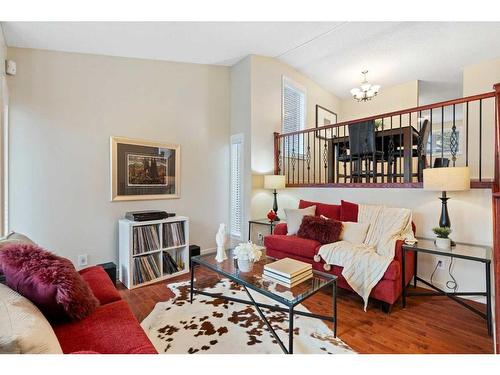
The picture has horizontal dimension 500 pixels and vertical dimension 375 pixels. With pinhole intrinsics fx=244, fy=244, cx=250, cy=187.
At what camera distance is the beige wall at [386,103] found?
16.6ft

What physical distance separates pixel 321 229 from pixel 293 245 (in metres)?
0.36

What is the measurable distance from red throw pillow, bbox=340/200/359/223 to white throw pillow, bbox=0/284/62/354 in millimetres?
2750

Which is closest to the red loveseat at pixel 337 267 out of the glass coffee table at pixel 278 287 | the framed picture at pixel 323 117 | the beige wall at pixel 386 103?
the glass coffee table at pixel 278 287

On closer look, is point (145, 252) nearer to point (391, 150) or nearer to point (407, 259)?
point (407, 259)

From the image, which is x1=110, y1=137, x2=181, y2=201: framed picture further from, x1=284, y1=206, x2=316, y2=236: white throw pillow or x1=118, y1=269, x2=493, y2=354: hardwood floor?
x1=284, y1=206, x2=316, y2=236: white throw pillow

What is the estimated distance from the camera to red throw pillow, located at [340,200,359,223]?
2.86 metres

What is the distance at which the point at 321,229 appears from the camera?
2701mm

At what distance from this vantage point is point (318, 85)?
5254 millimetres

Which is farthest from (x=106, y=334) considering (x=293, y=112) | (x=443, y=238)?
(x=293, y=112)

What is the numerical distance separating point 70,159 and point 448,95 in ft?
23.8

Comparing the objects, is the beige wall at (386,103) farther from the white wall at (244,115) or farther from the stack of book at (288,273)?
the stack of book at (288,273)

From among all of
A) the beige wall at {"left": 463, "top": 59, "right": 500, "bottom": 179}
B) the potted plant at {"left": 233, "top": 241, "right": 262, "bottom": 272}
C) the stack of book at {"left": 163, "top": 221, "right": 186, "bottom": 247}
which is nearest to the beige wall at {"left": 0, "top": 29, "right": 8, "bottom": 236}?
the stack of book at {"left": 163, "top": 221, "right": 186, "bottom": 247}

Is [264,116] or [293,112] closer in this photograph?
[264,116]

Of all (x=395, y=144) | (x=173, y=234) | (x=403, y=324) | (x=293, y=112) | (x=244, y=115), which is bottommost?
(x=403, y=324)
